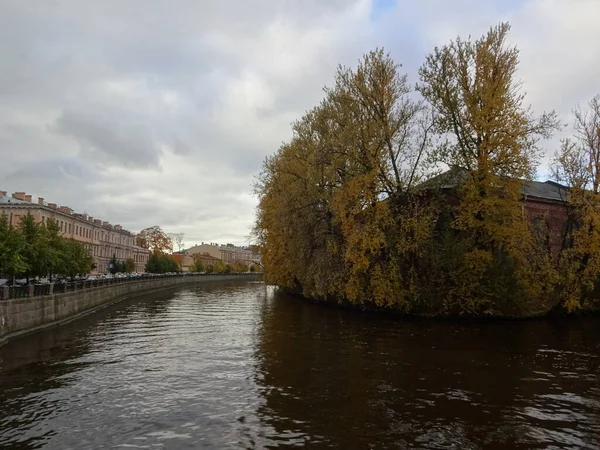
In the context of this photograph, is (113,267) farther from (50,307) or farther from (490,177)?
(490,177)

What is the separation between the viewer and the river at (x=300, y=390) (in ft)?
29.7

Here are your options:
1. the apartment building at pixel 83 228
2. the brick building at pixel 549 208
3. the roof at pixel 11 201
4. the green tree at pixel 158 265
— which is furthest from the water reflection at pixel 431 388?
the green tree at pixel 158 265

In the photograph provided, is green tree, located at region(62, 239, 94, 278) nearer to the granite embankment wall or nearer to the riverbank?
the granite embankment wall

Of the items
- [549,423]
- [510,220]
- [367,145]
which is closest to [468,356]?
[549,423]

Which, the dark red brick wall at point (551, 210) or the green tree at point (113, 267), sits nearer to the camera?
the dark red brick wall at point (551, 210)

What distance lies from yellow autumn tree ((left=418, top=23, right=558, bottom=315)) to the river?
18.5ft

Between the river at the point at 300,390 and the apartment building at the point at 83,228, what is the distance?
5007cm

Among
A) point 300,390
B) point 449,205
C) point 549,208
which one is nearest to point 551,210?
point 549,208

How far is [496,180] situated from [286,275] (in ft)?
75.3

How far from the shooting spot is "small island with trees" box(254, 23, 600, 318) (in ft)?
91.2

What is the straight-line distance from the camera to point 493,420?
10055 millimetres

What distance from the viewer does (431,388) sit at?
41.3ft

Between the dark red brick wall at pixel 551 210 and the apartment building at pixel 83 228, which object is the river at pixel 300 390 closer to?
the dark red brick wall at pixel 551 210

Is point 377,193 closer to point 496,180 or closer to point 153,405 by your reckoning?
point 496,180
